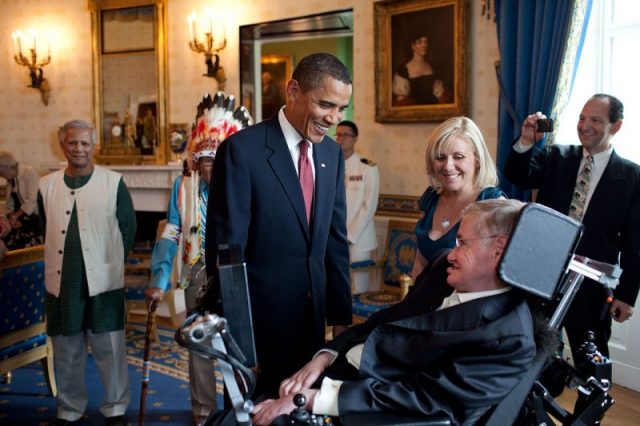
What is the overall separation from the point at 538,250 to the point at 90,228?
2589 millimetres

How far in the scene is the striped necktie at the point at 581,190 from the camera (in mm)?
3502

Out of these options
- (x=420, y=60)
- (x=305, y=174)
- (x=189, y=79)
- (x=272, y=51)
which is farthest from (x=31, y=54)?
(x=305, y=174)

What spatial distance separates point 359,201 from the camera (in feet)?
18.6

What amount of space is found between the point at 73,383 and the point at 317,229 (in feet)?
6.71

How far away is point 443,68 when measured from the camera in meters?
5.33

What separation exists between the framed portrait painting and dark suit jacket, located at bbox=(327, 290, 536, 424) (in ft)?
11.7

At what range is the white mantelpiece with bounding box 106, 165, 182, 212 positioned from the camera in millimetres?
7277

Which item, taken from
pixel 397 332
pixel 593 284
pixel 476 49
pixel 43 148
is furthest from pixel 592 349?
pixel 43 148

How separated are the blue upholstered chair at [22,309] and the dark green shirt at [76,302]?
0.95 feet

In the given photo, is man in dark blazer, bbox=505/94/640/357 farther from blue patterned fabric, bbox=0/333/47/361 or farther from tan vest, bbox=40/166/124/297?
blue patterned fabric, bbox=0/333/47/361

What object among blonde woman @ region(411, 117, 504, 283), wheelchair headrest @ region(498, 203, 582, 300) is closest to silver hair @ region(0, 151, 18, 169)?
blonde woman @ region(411, 117, 504, 283)

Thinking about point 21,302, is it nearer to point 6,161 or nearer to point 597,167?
point 6,161

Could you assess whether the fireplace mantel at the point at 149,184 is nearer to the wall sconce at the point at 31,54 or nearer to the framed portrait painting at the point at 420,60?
the wall sconce at the point at 31,54

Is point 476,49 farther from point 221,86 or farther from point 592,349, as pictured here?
point 592,349
